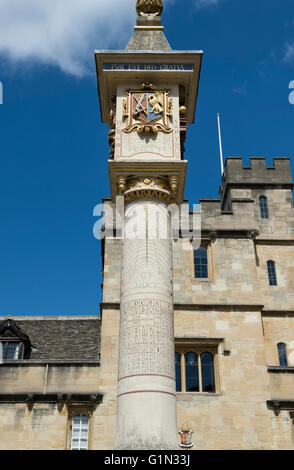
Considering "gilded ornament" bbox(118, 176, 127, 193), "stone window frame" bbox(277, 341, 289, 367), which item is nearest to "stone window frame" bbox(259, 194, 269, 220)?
"stone window frame" bbox(277, 341, 289, 367)

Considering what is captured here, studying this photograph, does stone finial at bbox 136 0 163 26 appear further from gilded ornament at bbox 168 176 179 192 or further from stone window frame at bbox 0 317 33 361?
stone window frame at bbox 0 317 33 361

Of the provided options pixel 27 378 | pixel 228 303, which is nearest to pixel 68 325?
pixel 27 378

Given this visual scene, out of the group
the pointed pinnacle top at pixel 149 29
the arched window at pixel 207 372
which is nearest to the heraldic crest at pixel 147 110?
the pointed pinnacle top at pixel 149 29

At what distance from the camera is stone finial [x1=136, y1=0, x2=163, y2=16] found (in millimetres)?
16406

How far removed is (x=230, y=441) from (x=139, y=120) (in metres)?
13.2

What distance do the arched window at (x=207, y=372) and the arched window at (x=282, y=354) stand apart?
371cm

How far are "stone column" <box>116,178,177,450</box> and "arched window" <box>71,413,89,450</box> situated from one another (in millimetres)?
10853

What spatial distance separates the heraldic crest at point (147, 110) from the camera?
47.2ft

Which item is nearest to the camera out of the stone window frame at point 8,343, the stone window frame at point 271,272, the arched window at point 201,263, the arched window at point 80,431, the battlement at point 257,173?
the arched window at point 80,431

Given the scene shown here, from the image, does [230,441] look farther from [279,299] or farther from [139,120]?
[139,120]

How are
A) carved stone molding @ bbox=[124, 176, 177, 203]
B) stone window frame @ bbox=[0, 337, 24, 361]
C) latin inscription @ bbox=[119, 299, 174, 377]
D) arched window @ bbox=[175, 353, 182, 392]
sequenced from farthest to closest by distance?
1. stone window frame @ bbox=[0, 337, 24, 361]
2. arched window @ bbox=[175, 353, 182, 392]
3. carved stone molding @ bbox=[124, 176, 177, 203]
4. latin inscription @ bbox=[119, 299, 174, 377]

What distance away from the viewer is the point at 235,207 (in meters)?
26.8

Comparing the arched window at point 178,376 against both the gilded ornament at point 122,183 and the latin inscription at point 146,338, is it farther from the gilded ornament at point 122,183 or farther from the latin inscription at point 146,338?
the gilded ornament at point 122,183
